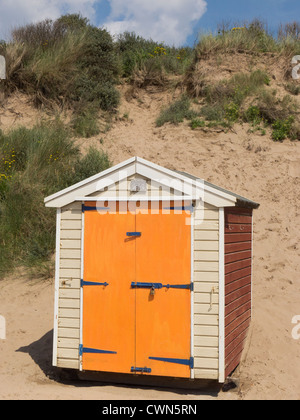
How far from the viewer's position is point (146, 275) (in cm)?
715

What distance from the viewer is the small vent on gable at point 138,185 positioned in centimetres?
730

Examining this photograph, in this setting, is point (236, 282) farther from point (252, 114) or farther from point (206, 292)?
point (252, 114)

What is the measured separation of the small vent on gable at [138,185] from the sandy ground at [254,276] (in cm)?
291

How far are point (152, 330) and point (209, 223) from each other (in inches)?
67.8

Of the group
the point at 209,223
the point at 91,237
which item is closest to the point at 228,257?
the point at 209,223

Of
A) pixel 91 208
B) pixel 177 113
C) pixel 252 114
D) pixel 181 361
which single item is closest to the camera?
pixel 181 361

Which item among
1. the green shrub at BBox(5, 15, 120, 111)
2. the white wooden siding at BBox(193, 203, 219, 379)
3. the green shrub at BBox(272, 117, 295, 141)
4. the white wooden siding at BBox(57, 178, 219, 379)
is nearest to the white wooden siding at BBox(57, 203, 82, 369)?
the white wooden siding at BBox(57, 178, 219, 379)

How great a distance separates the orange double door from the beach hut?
14 millimetres

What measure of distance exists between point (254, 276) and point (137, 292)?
5.66 meters

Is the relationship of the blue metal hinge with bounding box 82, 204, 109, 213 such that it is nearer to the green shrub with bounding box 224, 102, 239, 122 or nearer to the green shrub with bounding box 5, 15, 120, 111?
the green shrub with bounding box 224, 102, 239, 122

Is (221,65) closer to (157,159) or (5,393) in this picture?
(157,159)

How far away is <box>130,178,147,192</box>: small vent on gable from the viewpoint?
24.0ft

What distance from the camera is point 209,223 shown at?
7047 millimetres

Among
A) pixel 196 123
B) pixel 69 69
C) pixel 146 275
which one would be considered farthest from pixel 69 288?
pixel 69 69
